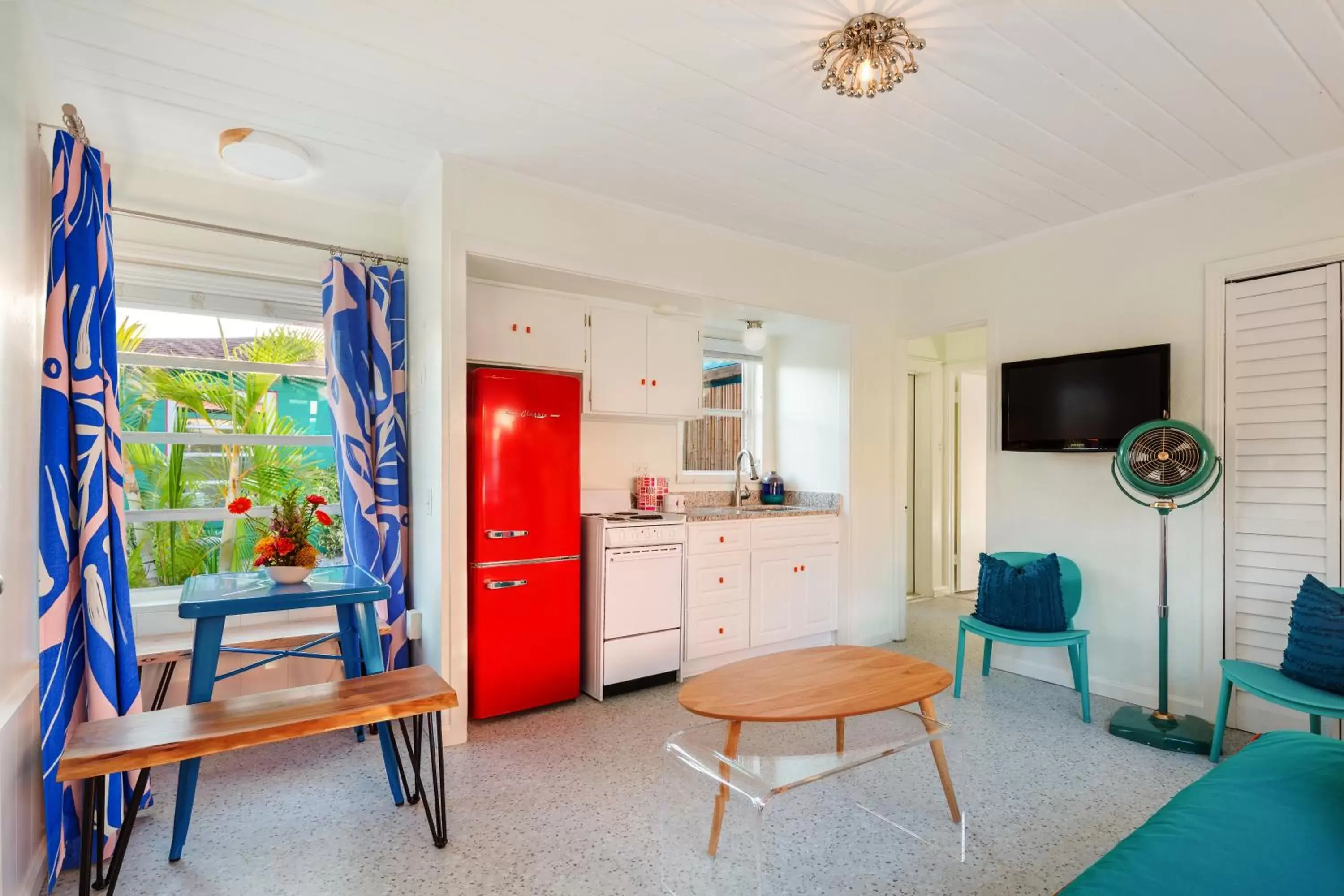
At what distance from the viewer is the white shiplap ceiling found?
1.97 m

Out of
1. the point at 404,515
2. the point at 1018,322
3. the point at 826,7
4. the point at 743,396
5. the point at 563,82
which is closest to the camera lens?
the point at 826,7

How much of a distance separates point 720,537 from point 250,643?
91.9 inches

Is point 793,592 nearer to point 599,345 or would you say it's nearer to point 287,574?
point 599,345

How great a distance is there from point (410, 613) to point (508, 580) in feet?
1.75

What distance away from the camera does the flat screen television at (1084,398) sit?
3.24 metres

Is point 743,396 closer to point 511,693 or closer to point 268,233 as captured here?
point 511,693

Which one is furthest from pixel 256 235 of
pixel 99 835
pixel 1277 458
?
pixel 1277 458

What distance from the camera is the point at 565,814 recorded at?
234 centimetres

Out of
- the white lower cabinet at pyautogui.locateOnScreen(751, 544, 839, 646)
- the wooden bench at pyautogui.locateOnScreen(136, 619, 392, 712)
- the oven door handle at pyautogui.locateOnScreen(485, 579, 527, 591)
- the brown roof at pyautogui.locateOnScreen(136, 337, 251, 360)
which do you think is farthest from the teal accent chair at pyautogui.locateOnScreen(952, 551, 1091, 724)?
the brown roof at pyautogui.locateOnScreen(136, 337, 251, 360)

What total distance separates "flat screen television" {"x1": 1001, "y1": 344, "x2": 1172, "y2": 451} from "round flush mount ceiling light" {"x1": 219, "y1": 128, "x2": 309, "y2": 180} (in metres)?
3.68

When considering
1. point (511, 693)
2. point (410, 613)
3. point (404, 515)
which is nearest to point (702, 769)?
point (511, 693)

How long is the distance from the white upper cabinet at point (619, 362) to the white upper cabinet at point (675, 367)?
53 millimetres

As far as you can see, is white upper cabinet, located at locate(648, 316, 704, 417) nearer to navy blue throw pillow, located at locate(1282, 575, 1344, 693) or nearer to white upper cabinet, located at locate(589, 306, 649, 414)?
white upper cabinet, located at locate(589, 306, 649, 414)

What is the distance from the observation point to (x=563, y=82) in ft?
7.61
